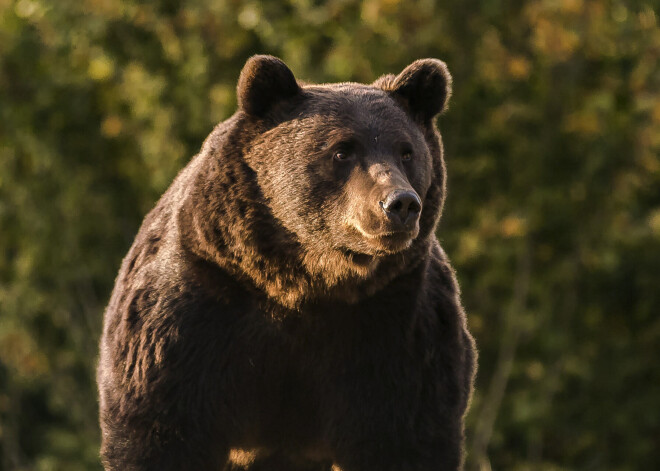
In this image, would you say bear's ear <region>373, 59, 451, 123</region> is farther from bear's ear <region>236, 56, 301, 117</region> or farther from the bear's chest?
the bear's chest

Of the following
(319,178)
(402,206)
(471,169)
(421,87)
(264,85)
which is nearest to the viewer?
(402,206)

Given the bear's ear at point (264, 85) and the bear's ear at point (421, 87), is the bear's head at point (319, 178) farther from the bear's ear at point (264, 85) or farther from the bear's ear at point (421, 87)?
the bear's ear at point (421, 87)

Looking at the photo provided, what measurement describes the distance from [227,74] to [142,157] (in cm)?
162

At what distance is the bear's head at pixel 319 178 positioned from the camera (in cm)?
513

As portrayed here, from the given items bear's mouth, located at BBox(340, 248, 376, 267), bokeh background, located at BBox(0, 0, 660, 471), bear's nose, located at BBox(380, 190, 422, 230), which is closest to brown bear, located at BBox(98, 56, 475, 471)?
bear's mouth, located at BBox(340, 248, 376, 267)

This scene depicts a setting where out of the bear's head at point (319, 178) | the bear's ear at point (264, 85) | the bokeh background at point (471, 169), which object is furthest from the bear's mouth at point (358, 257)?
the bokeh background at point (471, 169)

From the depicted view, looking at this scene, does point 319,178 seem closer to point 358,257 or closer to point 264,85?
point 358,257

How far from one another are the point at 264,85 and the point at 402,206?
0.89 m

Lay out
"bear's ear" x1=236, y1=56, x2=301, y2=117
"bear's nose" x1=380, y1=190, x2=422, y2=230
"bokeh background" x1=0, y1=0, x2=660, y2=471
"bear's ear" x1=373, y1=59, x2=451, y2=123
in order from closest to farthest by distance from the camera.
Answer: "bear's nose" x1=380, y1=190, x2=422, y2=230 → "bear's ear" x1=236, y1=56, x2=301, y2=117 → "bear's ear" x1=373, y1=59, x2=451, y2=123 → "bokeh background" x1=0, y1=0, x2=660, y2=471

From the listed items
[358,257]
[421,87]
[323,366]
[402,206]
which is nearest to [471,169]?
[421,87]

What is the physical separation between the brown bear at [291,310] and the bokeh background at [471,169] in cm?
784

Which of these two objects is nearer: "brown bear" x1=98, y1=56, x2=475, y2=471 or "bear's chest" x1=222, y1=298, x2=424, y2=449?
"brown bear" x1=98, y1=56, x2=475, y2=471

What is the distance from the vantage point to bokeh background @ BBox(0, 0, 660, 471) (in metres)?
14.1

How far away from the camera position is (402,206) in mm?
4789
